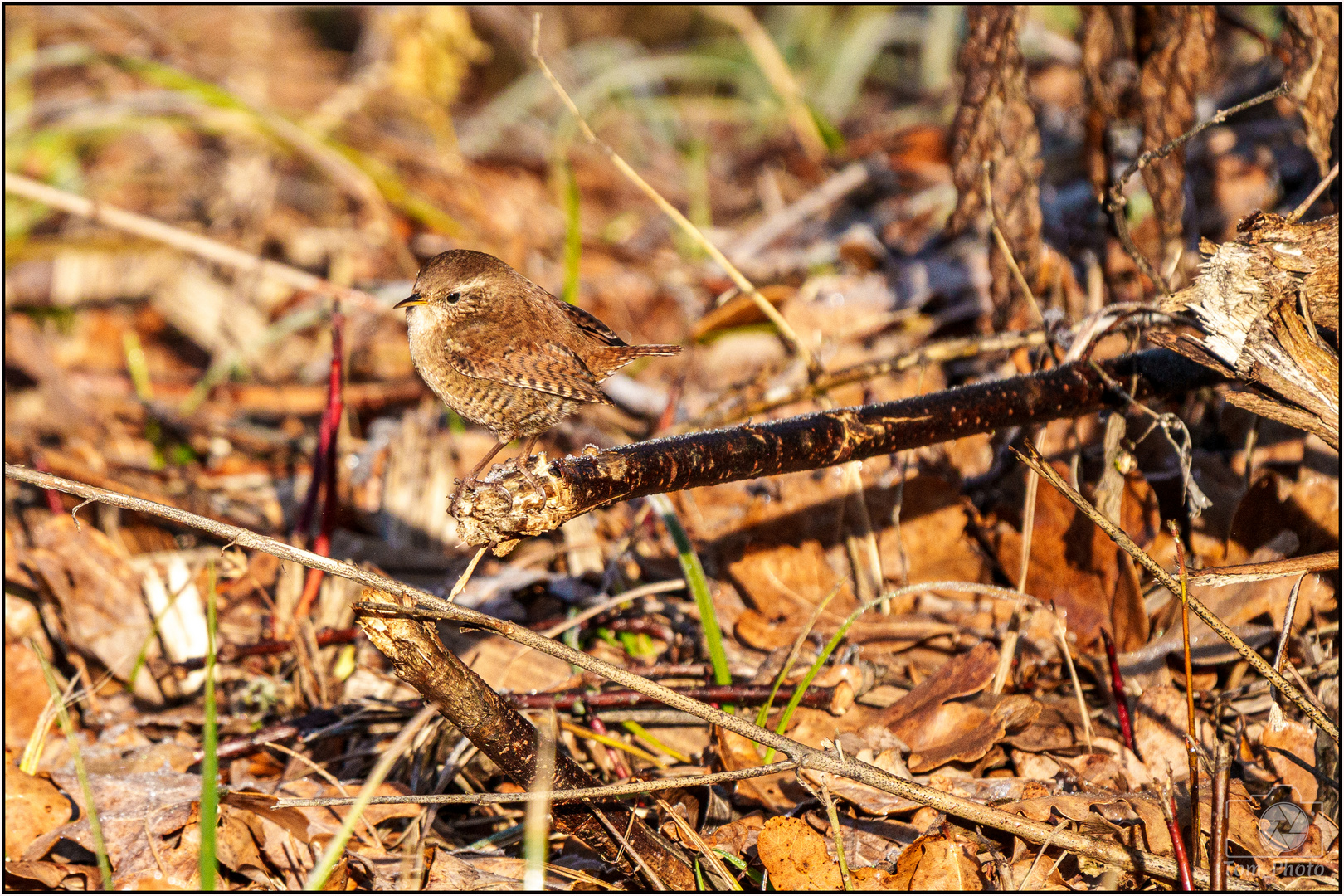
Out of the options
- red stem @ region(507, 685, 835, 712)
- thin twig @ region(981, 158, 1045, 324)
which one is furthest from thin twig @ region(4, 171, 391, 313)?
thin twig @ region(981, 158, 1045, 324)

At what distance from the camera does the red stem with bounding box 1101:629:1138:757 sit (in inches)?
112

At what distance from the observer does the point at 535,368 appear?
2977 millimetres

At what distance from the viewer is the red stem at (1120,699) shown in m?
2.85

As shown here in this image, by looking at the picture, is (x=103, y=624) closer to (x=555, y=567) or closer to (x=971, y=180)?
(x=555, y=567)

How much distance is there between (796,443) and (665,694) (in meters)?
0.68

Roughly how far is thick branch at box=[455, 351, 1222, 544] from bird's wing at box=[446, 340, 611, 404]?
0.63 metres

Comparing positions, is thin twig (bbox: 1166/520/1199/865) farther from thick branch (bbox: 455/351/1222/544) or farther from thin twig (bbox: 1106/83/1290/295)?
thin twig (bbox: 1106/83/1290/295)

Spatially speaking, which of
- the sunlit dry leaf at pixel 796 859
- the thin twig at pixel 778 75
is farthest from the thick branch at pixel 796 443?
the thin twig at pixel 778 75

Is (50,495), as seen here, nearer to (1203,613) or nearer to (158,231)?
(158,231)

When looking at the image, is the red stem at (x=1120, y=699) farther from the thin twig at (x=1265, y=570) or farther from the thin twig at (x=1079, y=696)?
the thin twig at (x=1265, y=570)

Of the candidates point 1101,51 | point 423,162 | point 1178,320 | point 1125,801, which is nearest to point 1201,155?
point 1101,51

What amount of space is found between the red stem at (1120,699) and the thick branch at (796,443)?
0.67 m

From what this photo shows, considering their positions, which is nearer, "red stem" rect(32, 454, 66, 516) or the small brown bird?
the small brown bird

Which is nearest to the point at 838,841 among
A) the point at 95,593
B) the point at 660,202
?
the point at 660,202
